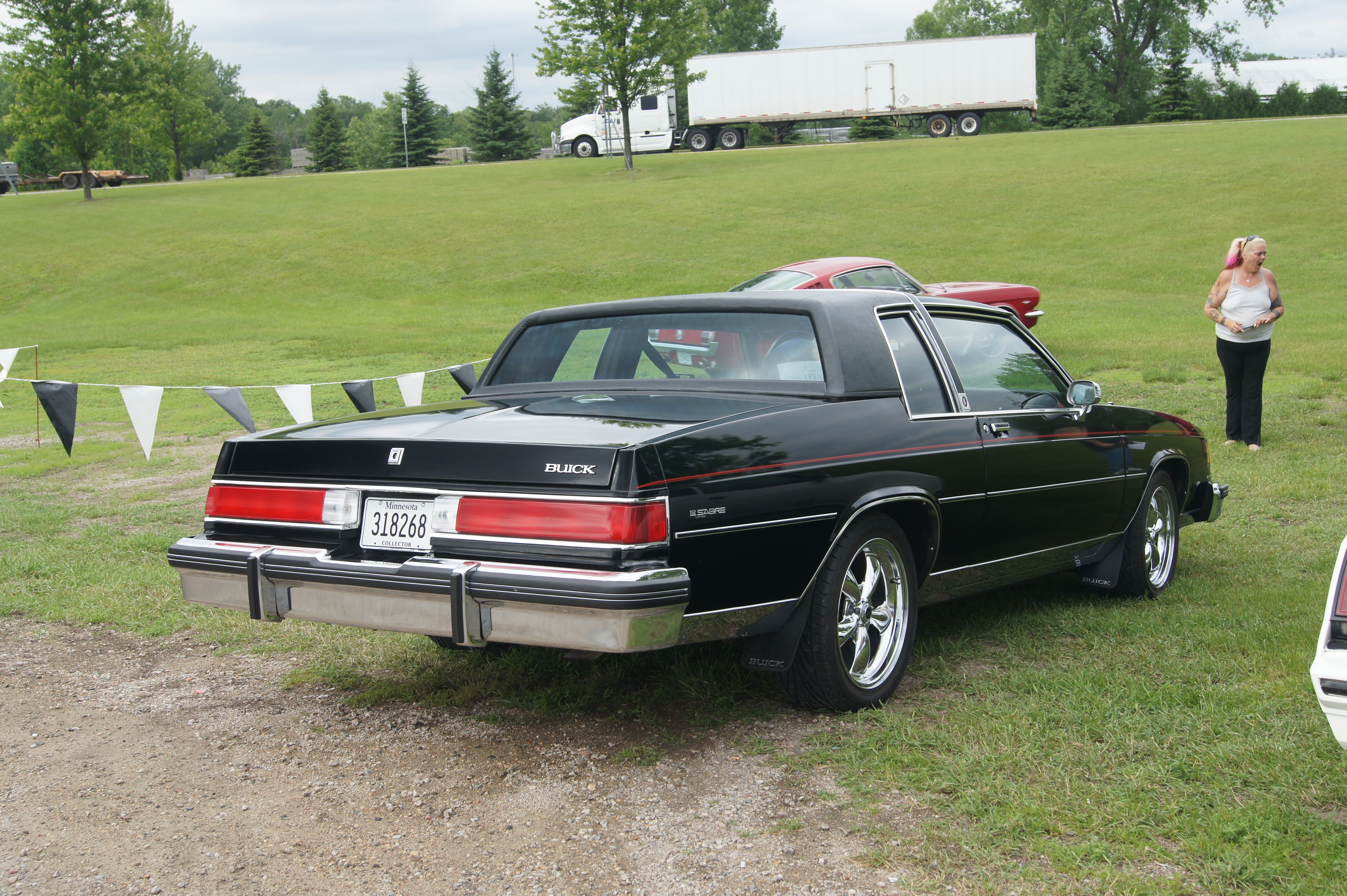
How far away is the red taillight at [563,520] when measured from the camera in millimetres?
3203

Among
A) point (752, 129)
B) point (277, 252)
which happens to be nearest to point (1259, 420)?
point (277, 252)

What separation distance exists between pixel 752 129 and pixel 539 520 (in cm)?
6749

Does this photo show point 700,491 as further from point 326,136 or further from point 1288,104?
point 326,136

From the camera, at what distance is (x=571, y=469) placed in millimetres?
3283

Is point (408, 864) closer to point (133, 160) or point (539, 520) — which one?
point (539, 520)

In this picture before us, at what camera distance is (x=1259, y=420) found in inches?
351

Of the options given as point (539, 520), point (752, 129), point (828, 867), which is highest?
point (752, 129)

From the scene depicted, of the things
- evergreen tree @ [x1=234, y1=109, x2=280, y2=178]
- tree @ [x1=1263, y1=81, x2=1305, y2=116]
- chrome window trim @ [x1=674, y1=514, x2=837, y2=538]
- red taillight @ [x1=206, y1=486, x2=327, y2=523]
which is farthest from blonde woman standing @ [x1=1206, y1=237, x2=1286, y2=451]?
evergreen tree @ [x1=234, y1=109, x2=280, y2=178]

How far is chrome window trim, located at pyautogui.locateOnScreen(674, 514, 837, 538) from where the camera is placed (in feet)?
10.8

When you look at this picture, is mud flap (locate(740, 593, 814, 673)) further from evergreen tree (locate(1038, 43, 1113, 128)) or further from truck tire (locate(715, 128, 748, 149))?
evergreen tree (locate(1038, 43, 1113, 128))

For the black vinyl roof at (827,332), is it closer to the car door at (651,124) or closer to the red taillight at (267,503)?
the red taillight at (267,503)

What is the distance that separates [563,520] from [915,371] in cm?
175

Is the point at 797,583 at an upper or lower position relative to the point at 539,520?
lower

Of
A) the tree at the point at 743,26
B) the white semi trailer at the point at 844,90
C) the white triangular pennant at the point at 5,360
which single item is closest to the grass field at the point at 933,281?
the white triangular pennant at the point at 5,360
